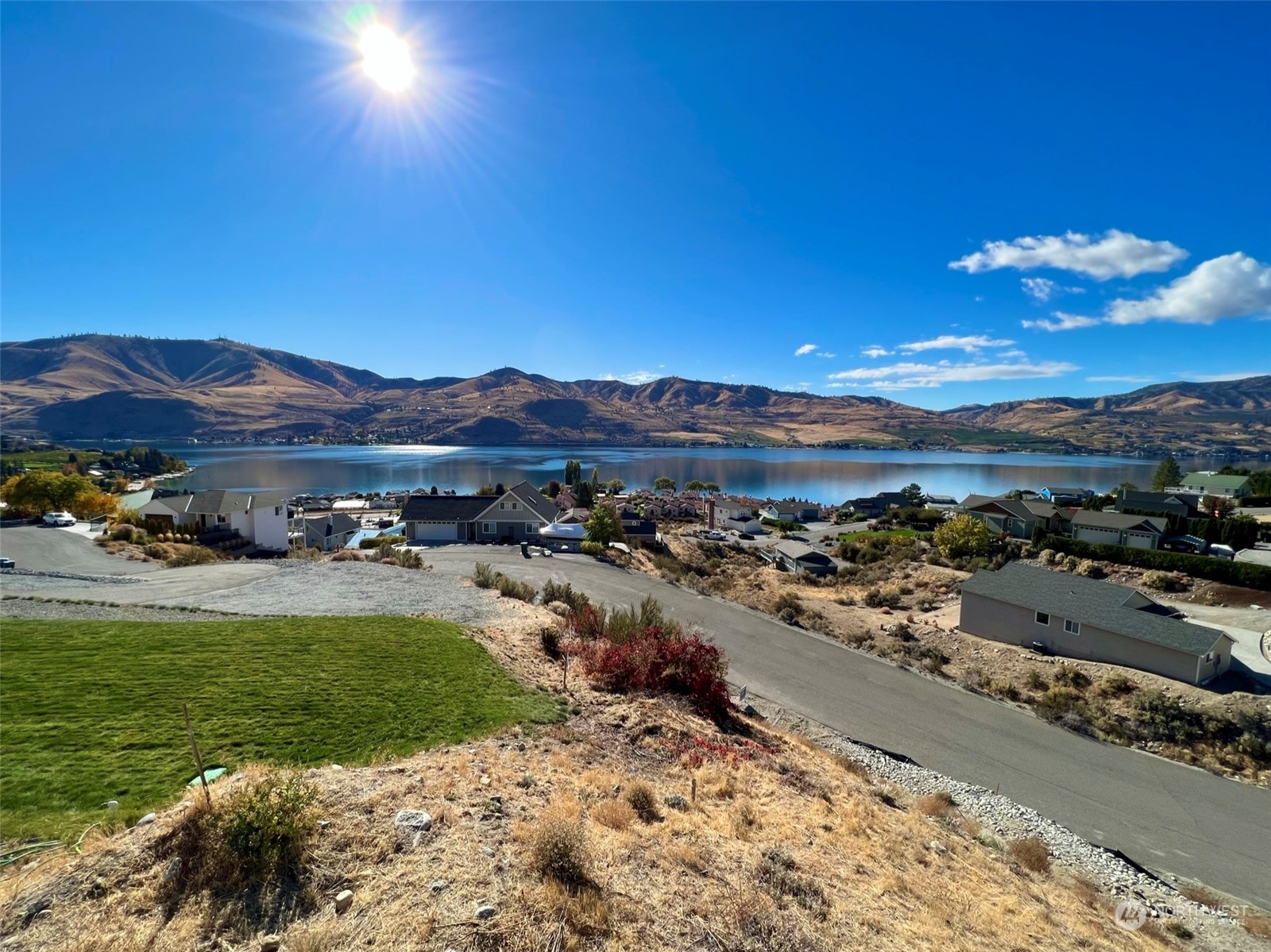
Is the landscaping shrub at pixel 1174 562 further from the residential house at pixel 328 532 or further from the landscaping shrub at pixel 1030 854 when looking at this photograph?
the residential house at pixel 328 532

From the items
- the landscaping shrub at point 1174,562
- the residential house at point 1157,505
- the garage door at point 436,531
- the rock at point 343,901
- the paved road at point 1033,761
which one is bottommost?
the paved road at point 1033,761

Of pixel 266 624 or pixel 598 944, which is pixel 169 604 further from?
pixel 598 944

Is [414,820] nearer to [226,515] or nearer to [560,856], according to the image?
[560,856]

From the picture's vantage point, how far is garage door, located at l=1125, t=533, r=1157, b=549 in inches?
1368

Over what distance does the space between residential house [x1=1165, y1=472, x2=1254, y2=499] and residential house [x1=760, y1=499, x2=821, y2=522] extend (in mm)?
39962

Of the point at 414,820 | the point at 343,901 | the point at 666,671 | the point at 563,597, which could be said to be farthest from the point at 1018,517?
the point at 343,901

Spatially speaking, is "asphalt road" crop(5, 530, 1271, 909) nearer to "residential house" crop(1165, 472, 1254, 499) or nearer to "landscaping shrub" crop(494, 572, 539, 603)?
"landscaping shrub" crop(494, 572, 539, 603)

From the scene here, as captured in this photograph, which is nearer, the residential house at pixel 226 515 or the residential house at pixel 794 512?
the residential house at pixel 226 515

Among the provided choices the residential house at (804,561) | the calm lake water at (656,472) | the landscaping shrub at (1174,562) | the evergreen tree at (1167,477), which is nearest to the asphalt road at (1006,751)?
the residential house at (804,561)

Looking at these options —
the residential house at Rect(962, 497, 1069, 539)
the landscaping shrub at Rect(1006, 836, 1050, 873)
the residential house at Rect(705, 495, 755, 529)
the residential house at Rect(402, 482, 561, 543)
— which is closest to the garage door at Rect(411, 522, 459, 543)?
the residential house at Rect(402, 482, 561, 543)

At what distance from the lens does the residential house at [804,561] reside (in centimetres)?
3922

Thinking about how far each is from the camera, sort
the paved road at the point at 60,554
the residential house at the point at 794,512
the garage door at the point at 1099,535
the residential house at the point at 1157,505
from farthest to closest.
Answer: the residential house at the point at 794,512 → the residential house at the point at 1157,505 → the garage door at the point at 1099,535 → the paved road at the point at 60,554

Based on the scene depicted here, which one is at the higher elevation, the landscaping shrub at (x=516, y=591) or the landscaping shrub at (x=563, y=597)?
the landscaping shrub at (x=516, y=591)

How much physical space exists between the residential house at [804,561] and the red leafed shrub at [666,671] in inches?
1142
